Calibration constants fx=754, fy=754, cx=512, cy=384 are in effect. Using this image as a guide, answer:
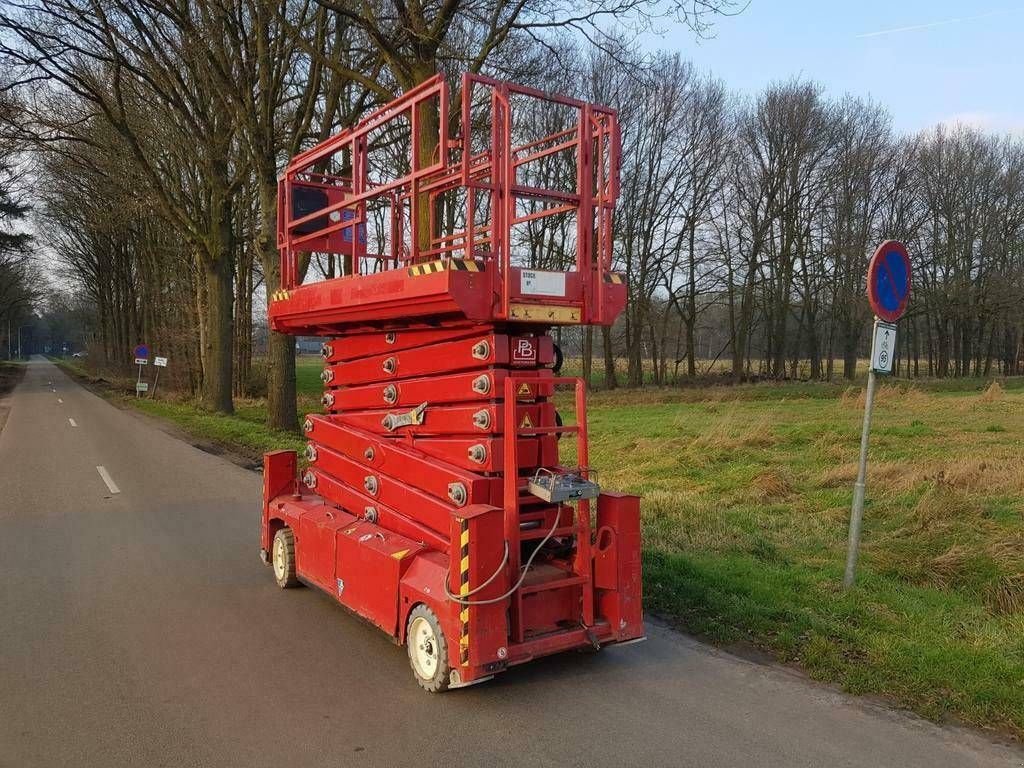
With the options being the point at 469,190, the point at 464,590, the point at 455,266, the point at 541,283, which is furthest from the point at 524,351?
the point at 464,590

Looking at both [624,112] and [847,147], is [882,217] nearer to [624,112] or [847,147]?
[847,147]

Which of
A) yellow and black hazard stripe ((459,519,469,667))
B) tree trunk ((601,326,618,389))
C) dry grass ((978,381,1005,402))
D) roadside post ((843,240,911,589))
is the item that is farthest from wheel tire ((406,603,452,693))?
tree trunk ((601,326,618,389))

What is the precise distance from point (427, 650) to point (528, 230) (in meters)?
25.6

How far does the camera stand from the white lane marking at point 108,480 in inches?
421

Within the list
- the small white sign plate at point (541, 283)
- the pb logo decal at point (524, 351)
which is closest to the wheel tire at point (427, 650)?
the pb logo decal at point (524, 351)

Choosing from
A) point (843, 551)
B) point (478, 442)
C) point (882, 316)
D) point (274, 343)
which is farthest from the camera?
point (274, 343)

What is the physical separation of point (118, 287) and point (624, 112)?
29.6 meters

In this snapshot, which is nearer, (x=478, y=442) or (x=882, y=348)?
(x=478, y=442)

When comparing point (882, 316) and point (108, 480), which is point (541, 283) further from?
point (108, 480)

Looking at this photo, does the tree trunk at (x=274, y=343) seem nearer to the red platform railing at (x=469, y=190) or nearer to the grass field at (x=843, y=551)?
the grass field at (x=843, y=551)

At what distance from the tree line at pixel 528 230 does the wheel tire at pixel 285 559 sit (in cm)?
749

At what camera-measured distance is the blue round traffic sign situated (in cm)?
558

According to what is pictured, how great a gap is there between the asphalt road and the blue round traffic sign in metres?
2.79

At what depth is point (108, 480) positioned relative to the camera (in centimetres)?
1154
